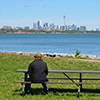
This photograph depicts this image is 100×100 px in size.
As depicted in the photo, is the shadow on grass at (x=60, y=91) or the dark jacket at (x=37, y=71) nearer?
the dark jacket at (x=37, y=71)

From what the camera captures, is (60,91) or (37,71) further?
(60,91)

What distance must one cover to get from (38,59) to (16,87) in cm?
186

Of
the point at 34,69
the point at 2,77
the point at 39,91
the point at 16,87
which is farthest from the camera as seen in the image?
the point at 2,77

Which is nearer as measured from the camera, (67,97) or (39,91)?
(67,97)

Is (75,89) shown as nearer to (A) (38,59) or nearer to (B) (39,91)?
(B) (39,91)

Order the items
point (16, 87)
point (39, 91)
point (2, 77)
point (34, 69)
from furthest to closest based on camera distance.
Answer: point (2, 77), point (16, 87), point (39, 91), point (34, 69)

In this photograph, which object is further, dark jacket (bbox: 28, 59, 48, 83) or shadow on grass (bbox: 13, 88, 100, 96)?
shadow on grass (bbox: 13, 88, 100, 96)

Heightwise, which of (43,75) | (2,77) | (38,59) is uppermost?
(38,59)

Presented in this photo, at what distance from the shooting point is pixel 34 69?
23.4 ft

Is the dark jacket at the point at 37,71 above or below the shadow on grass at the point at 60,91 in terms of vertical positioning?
above

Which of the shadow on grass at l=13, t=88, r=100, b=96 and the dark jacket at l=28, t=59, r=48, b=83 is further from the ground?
the dark jacket at l=28, t=59, r=48, b=83

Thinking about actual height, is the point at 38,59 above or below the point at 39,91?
above

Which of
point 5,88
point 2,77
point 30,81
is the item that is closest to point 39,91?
point 30,81

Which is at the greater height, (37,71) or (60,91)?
(37,71)
